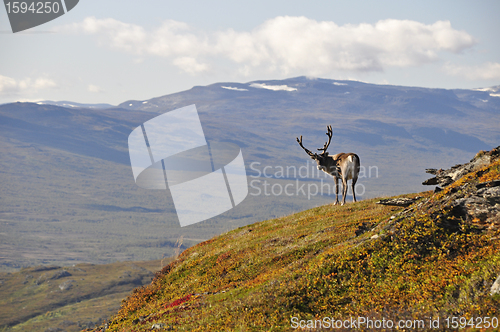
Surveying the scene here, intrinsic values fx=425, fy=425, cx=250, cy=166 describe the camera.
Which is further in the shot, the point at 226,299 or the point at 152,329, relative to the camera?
the point at 226,299

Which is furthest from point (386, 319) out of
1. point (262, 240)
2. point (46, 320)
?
point (46, 320)

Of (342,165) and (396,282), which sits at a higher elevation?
(342,165)

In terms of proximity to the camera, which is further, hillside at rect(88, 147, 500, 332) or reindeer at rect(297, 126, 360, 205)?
reindeer at rect(297, 126, 360, 205)

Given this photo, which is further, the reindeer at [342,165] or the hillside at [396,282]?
the reindeer at [342,165]

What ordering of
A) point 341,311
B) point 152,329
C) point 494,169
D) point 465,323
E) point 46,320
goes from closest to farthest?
point 465,323, point 341,311, point 152,329, point 494,169, point 46,320

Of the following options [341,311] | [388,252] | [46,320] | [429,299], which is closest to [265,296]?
[341,311]

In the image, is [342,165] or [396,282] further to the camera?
[342,165]

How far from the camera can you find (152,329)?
14.9m

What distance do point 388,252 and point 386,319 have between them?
366 centimetres

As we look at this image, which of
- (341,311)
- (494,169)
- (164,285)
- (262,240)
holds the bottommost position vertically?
(164,285)

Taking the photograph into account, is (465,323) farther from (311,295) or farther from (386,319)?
(311,295)

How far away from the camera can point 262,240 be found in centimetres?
2653

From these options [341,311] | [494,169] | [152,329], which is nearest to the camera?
[341,311]

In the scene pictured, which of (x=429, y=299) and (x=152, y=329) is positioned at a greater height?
(x=429, y=299)
